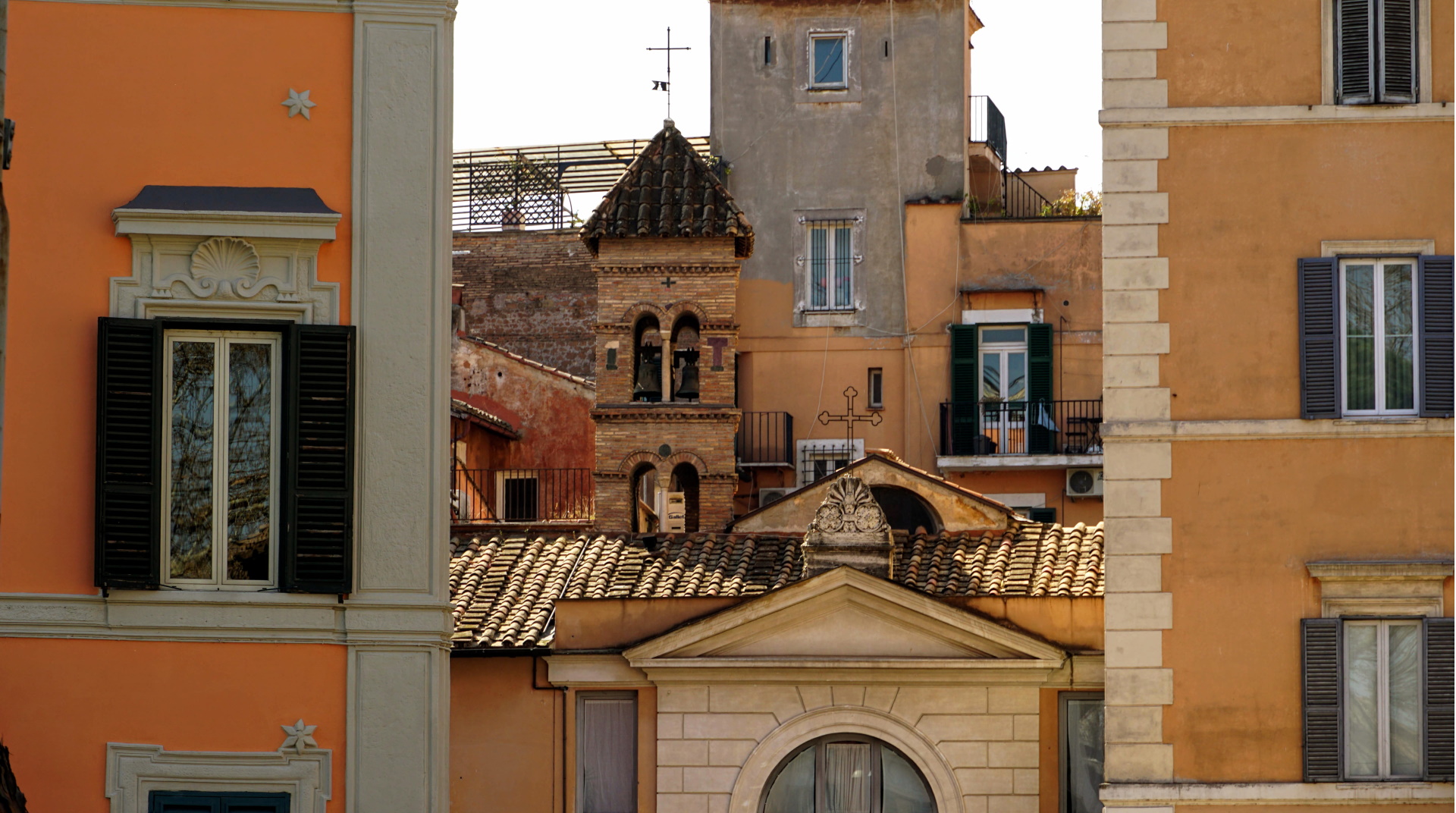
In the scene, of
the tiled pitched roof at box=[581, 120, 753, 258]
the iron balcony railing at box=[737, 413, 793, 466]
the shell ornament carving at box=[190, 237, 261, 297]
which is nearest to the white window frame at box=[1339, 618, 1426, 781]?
the shell ornament carving at box=[190, 237, 261, 297]

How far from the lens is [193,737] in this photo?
1386cm

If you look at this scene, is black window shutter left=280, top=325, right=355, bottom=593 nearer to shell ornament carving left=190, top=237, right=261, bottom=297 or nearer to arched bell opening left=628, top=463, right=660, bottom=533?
shell ornament carving left=190, top=237, right=261, bottom=297

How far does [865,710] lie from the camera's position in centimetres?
2111

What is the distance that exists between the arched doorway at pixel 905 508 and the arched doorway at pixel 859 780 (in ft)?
23.7

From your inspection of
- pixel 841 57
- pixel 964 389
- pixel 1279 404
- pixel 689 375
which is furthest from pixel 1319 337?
pixel 841 57

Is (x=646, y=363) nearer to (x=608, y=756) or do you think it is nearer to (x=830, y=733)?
(x=608, y=756)

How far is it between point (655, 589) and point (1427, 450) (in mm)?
8089

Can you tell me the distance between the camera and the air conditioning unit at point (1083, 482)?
120 ft

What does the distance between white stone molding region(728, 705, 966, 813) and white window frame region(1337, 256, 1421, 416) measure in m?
5.90

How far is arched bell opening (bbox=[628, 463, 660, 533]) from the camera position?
1182 inches

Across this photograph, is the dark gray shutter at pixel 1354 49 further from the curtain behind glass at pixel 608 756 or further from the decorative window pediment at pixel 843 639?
the curtain behind glass at pixel 608 756

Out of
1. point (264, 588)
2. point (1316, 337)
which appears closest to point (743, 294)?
point (1316, 337)

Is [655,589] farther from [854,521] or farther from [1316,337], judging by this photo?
[1316,337]

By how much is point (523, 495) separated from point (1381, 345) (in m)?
21.8
